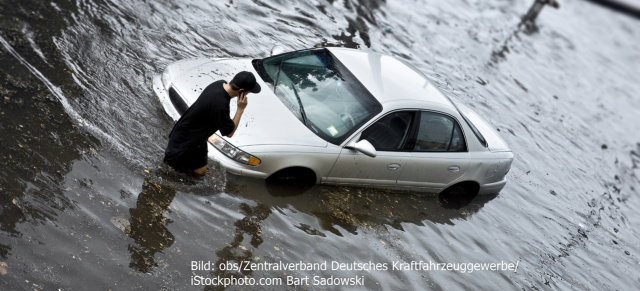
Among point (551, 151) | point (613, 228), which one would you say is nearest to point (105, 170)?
point (613, 228)

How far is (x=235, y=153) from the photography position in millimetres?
6582

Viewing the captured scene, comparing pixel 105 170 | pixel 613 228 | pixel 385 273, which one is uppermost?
A: pixel 613 228

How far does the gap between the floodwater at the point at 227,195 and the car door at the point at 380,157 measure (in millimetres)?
303

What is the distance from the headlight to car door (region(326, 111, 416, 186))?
42.0 inches

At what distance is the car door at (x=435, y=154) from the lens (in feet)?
25.0

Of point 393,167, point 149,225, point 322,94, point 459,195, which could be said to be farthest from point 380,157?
point 149,225

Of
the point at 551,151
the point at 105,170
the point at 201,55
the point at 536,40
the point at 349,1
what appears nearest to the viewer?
the point at 105,170

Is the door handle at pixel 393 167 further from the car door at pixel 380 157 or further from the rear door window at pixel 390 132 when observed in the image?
the rear door window at pixel 390 132

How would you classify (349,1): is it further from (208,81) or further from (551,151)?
(208,81)

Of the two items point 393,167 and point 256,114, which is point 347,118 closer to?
point 393,167

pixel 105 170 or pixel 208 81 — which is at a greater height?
pixel 208 81

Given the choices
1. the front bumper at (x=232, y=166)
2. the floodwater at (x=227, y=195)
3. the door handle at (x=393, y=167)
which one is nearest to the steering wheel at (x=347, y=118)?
the door handle at (x=393, y=167)

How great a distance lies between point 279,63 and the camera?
7816mm

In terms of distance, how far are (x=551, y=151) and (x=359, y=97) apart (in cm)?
647
